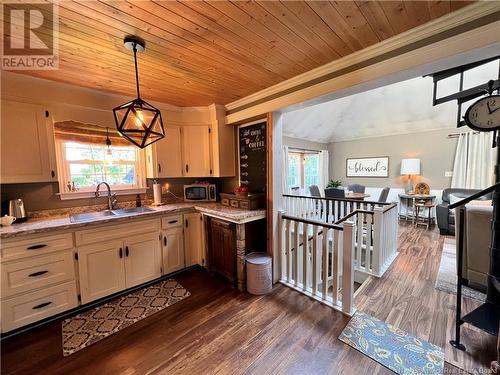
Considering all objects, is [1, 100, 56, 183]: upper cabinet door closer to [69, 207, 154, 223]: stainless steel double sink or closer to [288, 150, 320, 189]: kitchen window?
[69, 207, 154, 223]: stainless steel double sink

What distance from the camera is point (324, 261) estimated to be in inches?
92.4

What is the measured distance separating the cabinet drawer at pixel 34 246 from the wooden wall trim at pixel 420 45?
104 inches

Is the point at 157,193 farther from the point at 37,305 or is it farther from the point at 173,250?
the point at 37,305

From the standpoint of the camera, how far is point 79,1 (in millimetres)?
1204

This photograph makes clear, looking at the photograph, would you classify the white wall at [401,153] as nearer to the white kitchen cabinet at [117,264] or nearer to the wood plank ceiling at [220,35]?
the wood plank ceiling at [220,35]

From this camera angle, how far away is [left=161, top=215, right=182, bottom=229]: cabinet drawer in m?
2.73

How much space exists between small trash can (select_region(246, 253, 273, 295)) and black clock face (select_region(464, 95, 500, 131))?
8.89 ft

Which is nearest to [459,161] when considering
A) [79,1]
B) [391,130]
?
[391,130]

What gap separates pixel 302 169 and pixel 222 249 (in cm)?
469

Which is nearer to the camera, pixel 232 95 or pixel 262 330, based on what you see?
pixel 262 330

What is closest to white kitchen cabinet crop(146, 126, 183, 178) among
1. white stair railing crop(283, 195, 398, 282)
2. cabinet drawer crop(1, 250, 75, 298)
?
cabinet drawer crop(1, 250, 75, 298)

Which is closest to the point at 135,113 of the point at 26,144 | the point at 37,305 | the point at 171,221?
the point at 26,144

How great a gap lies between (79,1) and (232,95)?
5.57 ft

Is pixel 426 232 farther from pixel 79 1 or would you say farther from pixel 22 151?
pixel 22 151
